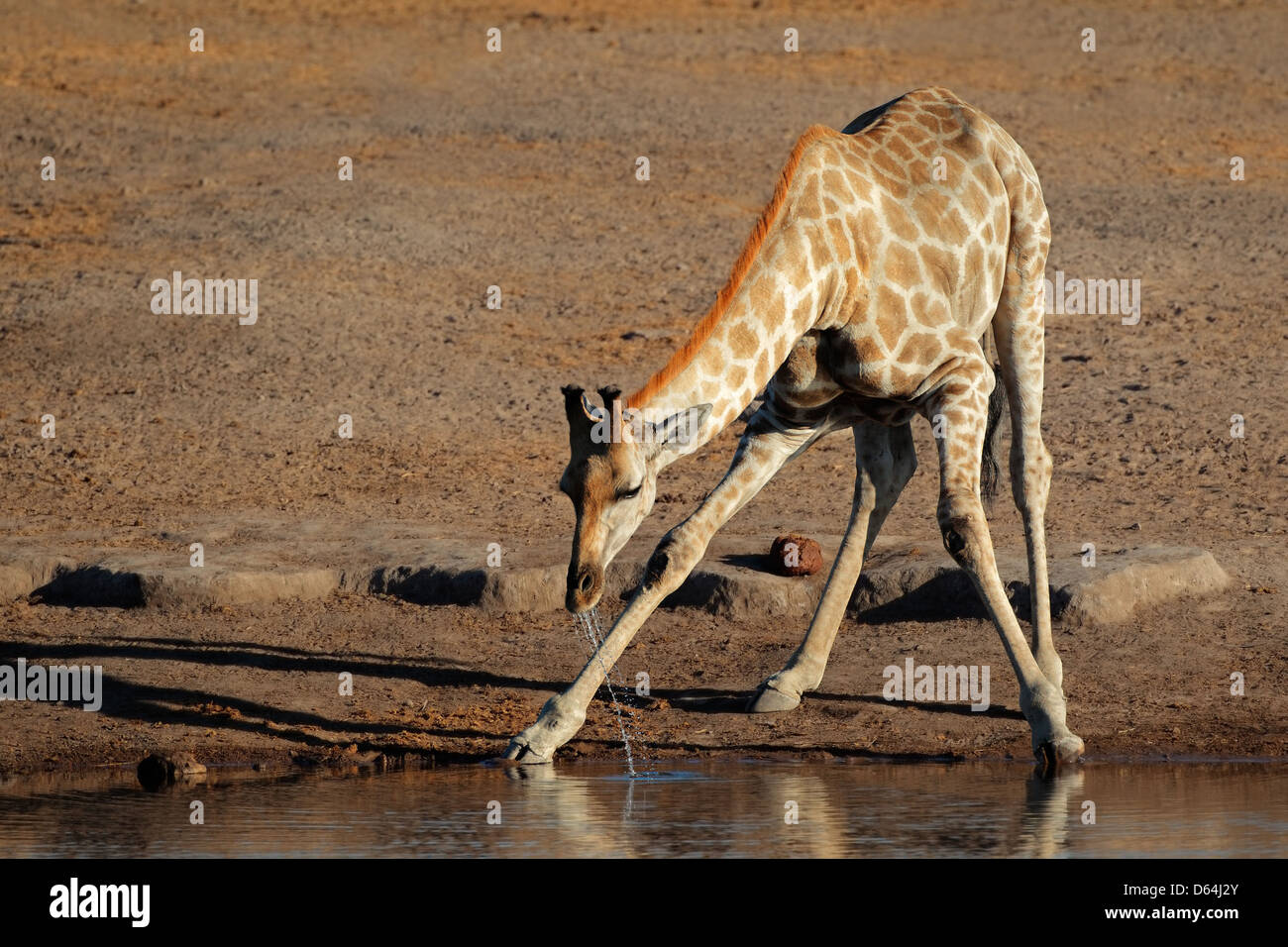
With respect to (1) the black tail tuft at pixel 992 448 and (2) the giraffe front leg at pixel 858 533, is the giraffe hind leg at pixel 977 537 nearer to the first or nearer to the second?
(2) the giraffe front leg at pixel 858 533

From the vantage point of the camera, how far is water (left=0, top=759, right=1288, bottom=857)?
5.23 m

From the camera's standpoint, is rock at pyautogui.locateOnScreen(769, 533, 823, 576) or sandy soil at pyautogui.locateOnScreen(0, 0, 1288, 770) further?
rock at pyautogui.locateOnScreen(769, 533, 823, 576)

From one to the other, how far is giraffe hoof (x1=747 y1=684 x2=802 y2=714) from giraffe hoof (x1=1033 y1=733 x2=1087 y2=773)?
3.49 feet

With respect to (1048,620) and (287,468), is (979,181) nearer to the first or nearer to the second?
(1048,620)

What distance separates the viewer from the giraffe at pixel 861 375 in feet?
20.1

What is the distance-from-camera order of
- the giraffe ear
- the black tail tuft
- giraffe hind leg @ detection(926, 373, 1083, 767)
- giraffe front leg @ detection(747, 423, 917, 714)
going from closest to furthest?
the giraffe ear → giraffe hind leg @ detection(926, 373, 1083, 767) → giraffe front leg @ detection(747, 423, 917, 714) → the black tail tuft

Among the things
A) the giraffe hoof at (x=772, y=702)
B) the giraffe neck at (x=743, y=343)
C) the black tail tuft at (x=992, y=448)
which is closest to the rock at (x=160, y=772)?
the giraffe neck at (x=743, y=343)

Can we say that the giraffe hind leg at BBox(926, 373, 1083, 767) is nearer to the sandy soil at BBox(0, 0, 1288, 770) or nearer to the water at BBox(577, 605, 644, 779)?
the sandy soil at BBox(0, 0, 1288, 770)

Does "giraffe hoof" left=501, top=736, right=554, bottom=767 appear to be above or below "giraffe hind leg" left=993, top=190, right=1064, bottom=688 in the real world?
below

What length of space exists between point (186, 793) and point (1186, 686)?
11.8 ft

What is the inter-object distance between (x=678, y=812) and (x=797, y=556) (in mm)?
2602

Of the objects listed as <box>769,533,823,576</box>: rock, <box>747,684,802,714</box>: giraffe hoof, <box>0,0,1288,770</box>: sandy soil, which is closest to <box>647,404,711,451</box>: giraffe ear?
<box>0,0,1288,770</box>: sandy soil

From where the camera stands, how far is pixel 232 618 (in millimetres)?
8234

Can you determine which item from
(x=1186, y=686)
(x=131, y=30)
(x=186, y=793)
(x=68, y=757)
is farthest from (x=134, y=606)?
(x=131, y=30)
